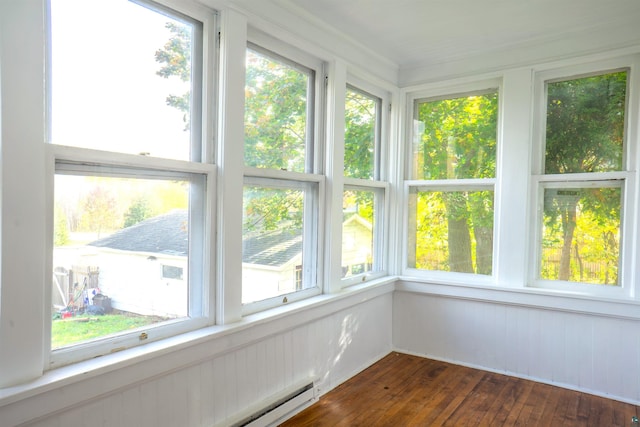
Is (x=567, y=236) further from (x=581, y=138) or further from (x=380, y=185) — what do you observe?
(x=380, y=185)

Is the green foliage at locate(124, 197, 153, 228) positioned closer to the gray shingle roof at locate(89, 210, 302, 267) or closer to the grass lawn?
the gray shingle roof at locate(89, 210, 302, 267)

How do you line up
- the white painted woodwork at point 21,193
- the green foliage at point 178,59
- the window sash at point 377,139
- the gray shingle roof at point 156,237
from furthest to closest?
the window sash at point 377,139
the green foliage at point 178,59
the gray shingle roof at point 156,237
the white painted woodwork at point 21,193

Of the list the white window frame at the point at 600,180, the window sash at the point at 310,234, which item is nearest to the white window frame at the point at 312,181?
the window sash at the point at 310,234

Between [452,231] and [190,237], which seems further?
[452,231]

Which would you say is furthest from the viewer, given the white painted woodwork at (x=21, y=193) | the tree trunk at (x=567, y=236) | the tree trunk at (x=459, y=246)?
the tree trunk at (x=459, y=246)

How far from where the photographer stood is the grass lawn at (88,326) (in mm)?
1563

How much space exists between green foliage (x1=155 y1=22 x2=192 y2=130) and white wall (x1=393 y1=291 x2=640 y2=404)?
8.45 feet

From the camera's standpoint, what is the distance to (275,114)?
8.13 ft

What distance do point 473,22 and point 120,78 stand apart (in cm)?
229

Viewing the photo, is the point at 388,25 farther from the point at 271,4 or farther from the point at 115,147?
the point at 115,147

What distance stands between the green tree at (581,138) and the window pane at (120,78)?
105 inches

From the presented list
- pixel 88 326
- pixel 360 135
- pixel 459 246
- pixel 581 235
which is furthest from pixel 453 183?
pixel 88 326

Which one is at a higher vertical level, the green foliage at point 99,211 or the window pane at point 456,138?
the window pane at point 456,138

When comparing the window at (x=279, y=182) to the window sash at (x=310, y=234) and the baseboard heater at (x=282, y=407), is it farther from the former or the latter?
the baseboard heater at (x=282, y=407)
